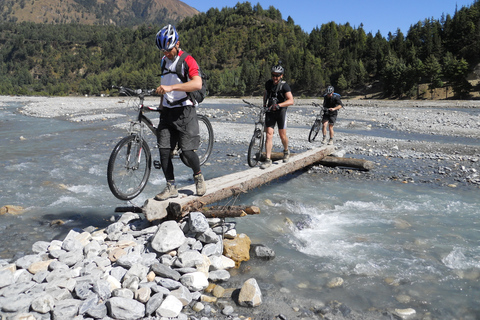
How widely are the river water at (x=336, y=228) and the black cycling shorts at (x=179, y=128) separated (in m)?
2.20

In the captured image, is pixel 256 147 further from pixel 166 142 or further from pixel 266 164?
pixel 166 142

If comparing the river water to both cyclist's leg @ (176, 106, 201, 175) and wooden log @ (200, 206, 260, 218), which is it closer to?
wooden log @ (200, 206, 260, 218)

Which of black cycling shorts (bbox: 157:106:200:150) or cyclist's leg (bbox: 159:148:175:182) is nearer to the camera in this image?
black cycling shorts (bbox: 157:106:200:150)

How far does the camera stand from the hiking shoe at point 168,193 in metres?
6.10

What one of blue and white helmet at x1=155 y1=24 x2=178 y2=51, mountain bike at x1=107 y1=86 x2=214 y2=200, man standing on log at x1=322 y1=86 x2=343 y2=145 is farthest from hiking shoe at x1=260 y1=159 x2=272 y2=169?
man standing on log at x1=322 y1=86 x2=343 y2=145

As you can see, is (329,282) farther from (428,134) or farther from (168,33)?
(428,134)

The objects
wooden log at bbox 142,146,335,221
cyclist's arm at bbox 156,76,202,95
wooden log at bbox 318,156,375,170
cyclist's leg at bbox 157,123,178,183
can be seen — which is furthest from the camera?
wooden log at bbox 318,156,375,170

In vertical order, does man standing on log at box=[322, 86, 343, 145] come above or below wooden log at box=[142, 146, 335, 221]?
above

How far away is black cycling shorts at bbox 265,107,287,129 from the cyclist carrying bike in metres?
3.35

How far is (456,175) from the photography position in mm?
11508

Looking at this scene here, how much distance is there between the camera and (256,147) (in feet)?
31.9

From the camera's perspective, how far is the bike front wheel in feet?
19.2

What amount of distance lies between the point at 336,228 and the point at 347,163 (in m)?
5.21

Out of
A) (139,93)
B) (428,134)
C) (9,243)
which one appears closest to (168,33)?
(139,93)
